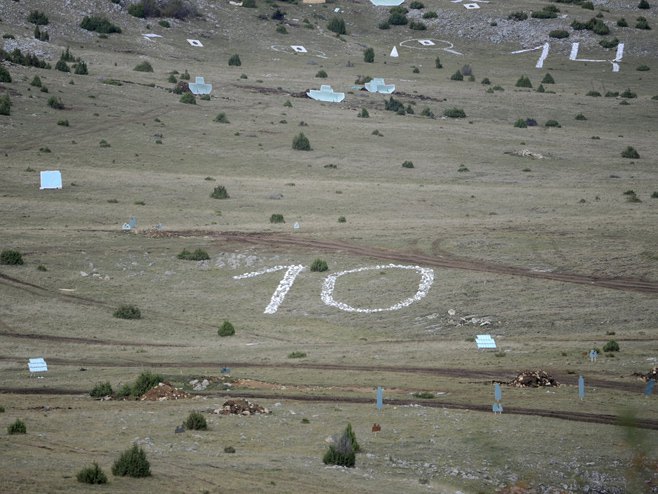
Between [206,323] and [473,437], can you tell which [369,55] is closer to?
[206,323]

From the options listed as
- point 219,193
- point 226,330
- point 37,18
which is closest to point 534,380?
point 226,330

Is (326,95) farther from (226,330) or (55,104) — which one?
(226,330)

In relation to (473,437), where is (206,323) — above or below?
below

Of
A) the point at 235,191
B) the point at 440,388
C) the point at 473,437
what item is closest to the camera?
the point at 473,437

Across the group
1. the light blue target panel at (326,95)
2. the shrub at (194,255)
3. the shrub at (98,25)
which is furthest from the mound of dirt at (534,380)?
the shrub at (98,25)

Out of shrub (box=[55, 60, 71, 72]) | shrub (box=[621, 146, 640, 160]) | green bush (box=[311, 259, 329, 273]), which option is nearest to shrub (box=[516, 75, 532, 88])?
shrub (box=[621, 146, 640, 160])

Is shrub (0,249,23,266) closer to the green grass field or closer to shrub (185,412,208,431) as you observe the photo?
the green grass field

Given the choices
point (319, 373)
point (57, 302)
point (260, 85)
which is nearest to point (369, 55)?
point (260, 85)
